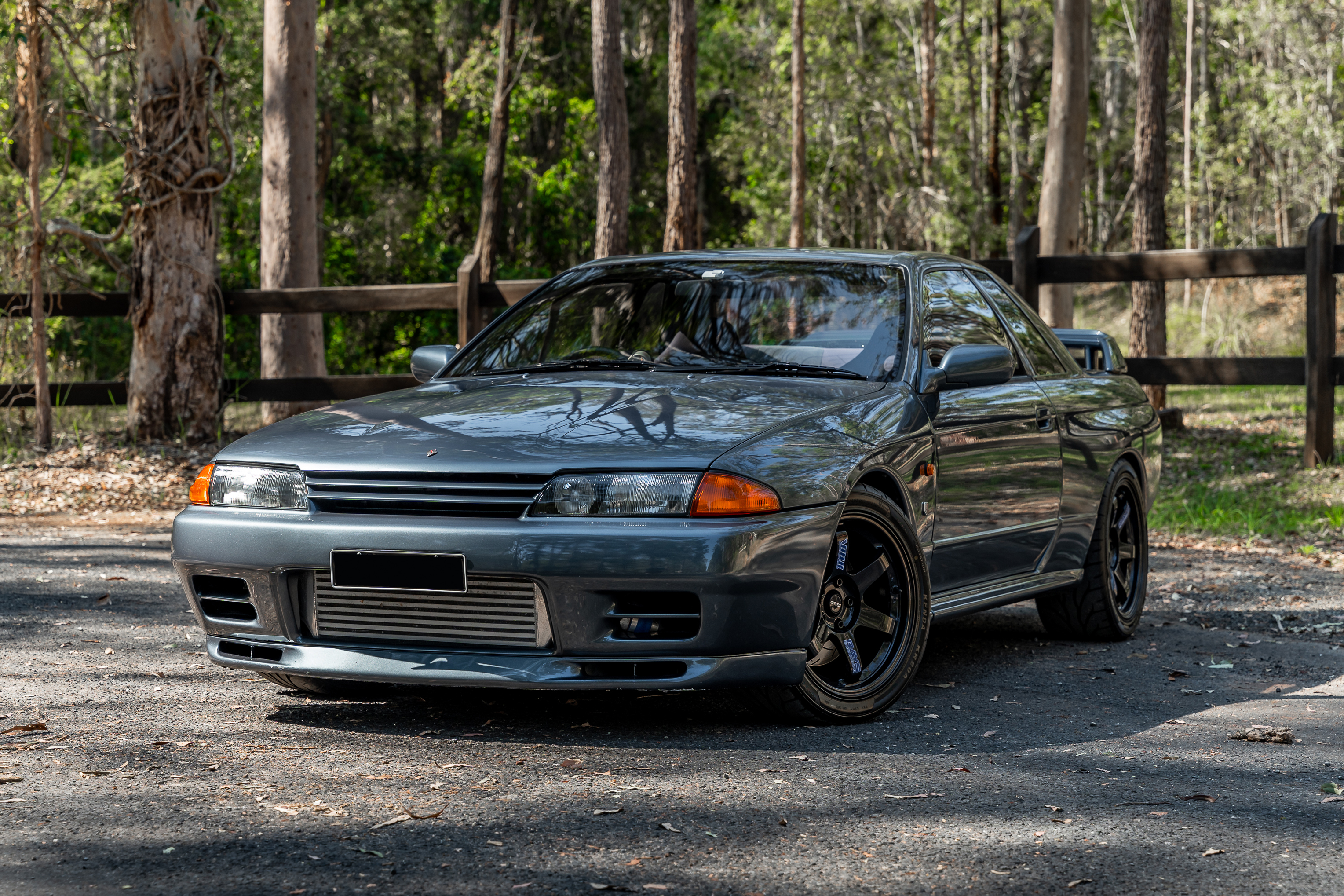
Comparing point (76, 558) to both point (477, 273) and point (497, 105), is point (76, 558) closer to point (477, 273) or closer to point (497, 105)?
point (477, 273)

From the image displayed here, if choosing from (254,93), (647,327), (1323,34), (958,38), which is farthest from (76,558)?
(1323,34)

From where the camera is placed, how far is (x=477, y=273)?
12.0 m

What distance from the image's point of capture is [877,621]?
4.91m

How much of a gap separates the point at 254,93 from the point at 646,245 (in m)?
12.8

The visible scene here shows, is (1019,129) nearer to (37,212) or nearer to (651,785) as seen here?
(37,212)

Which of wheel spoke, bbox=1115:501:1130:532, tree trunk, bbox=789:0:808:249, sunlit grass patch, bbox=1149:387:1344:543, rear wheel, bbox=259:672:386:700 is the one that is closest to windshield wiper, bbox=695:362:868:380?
rear wheel, bbox=259:672:386:700

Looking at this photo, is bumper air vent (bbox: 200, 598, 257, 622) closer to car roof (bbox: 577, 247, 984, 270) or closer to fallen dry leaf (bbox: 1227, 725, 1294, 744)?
car roof (bbox: 577, 247, 984, 270)

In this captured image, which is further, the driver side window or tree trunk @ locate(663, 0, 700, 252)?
tree trunk @ locate(663, 0, 700, 252)

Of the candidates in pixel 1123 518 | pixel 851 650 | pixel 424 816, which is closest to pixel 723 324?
pixel 851 650

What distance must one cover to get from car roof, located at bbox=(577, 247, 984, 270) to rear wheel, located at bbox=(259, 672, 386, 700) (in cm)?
187

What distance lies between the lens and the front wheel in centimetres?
462

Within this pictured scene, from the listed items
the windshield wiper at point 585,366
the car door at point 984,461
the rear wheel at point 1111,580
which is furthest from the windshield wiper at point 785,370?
the rear wheel at point 1111,580

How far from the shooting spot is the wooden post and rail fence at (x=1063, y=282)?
36.9 ft

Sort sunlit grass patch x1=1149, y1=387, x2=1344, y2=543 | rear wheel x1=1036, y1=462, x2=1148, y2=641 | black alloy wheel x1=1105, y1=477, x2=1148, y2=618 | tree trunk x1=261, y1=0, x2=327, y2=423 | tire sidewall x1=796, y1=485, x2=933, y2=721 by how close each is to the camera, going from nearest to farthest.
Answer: tire sidewall x1=796, y1=485, x2=933, y2=721, rear wheel x1=1036, y1=462, x2=1148, y2=641, black alloy wheel x1=1105, y1=477, x2=1148, y2=618, sunlit grass patch x1=1149, y1=387, x2=1344, y2=543, tree trunk x1=261, y1=0, x2=327, y2=423
